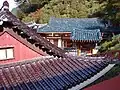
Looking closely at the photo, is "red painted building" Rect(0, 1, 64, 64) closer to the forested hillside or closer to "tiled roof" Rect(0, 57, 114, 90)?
"tiled roof" Rect(0, 57, 114, 90)

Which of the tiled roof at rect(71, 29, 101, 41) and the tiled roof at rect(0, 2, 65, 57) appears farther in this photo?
the tiled roof at rect(71, 29, 101, 41)

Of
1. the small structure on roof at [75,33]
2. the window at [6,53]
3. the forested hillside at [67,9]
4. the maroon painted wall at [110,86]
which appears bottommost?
the small structure on roof at [75,33]

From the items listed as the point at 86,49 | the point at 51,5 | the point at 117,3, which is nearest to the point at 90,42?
the point at 86,49

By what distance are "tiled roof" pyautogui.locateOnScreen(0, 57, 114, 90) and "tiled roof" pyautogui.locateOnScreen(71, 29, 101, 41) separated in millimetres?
15499

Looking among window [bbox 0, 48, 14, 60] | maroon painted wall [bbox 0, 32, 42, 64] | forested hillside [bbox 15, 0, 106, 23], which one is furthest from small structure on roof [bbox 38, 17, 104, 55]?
window [bbox 0, 48, 14, 60]

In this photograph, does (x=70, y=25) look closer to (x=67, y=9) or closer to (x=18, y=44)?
(x=67, y=9)

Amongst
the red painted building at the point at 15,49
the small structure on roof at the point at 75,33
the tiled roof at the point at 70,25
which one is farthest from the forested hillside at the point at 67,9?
the red painted building at the point at 15,49

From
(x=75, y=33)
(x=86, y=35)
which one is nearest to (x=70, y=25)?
(x=75, y=33)

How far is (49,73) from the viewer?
6.15m

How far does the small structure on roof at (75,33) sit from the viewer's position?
22.1 meters

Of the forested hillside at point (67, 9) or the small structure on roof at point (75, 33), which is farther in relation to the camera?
the forested hillside at point (67, 9)

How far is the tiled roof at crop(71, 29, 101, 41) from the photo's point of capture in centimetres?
2195

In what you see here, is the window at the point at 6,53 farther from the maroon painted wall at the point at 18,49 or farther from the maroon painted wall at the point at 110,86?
the maroon painted wall at the point at 110,86

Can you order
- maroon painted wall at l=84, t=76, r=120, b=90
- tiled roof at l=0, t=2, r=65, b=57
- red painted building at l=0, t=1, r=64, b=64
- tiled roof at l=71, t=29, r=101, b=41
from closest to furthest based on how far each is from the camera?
maroon painted wall at l=84, t=76, r=120, b=90 → tiled roof at l=0, t=2, r=65, b=57 → red painted building at l=0, t=1, r=64, b=64 → tiled roof at l=71, t=29, r=101, b=41
